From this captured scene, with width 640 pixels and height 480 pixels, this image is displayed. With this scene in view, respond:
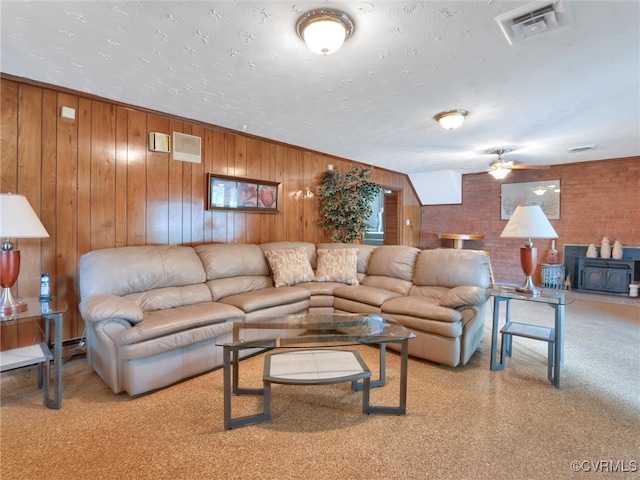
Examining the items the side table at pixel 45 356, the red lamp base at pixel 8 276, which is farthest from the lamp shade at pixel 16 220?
the side table at pixel 45 356

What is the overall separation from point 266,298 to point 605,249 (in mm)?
5814

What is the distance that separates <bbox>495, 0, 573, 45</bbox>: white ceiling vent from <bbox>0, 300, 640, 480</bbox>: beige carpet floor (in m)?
2.29

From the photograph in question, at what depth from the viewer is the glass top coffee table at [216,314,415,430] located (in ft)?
5.92

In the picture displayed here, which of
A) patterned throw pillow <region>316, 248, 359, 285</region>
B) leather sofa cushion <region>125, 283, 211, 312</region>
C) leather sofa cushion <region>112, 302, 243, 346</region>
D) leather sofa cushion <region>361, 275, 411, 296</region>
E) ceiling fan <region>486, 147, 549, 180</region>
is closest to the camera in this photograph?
leather sofa cushion <region>112, 302, 243, 346</region>

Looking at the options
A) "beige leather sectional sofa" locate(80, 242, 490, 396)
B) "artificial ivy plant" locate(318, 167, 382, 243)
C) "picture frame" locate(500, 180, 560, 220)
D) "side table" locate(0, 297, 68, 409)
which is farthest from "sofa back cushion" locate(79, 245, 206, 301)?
"picture frame" locate(500, 180, 560, 220)

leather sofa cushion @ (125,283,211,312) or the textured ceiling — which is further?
leather sofa cushion @ (125,283,211,312)

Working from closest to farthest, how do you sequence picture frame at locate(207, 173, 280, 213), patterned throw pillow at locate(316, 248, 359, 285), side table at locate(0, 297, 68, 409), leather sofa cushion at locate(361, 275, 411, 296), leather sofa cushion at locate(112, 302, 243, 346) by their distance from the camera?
side table at locate(0, 297, 68, 409), leather sofa cushion at locate(112, 302, 243, 346), leather sofa cushion at locate(361, 275, 411, 296), picture frame at locate(207, 173, 280, 213), patterned throw pillow at locate(316, 248, 359, 285)

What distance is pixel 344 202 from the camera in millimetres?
4883

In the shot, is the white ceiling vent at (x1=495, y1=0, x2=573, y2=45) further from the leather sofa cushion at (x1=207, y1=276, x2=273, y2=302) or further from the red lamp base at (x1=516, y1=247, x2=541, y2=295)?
the leather sofa cushion at (x1=207, y1=276, x2=273, y2=302)

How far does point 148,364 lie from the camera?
215cm

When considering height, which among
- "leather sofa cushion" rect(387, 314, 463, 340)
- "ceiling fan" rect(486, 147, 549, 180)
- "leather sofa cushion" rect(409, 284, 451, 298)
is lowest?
"leather sofa cushion" rect(387, 314, 463, 340)

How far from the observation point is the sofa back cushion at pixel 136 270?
2.44 metres

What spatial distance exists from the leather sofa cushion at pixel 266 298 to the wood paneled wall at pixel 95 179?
3.26 feet

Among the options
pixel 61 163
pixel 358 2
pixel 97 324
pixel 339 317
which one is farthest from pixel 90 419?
pixel 358 2
